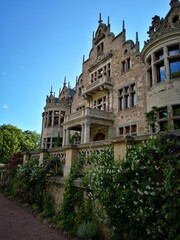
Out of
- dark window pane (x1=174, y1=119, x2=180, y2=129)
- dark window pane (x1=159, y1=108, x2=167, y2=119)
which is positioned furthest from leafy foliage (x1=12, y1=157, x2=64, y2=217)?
dark window pane (x1=159, y1=108, x2=167, y2=119)

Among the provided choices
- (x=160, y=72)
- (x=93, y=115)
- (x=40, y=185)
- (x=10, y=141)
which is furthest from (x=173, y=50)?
(x=10, y=141)

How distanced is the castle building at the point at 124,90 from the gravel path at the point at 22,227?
496 centimetres

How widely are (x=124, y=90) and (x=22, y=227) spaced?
11673mm

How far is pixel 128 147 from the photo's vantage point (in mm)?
4387

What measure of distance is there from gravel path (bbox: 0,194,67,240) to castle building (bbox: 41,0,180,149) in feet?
16.3

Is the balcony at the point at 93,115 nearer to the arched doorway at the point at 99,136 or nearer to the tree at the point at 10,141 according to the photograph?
the arched doorway at the point at 99,136

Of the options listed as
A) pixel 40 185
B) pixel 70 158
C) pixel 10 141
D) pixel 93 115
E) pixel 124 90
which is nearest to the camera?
pixel 70 158

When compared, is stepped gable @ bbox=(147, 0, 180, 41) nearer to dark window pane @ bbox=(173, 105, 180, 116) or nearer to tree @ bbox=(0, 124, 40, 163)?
dark window pane @ bbox=(173, 105, 180, 116)

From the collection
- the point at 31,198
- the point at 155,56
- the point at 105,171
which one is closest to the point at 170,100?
the point at 155,56

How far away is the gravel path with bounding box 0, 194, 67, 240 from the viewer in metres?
4.65

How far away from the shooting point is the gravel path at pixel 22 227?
15.3ft

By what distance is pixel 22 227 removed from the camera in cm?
527

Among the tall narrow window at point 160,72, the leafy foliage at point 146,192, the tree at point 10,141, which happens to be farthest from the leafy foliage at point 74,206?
the tree at point 10,141

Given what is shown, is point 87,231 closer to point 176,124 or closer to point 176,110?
point 176,124
